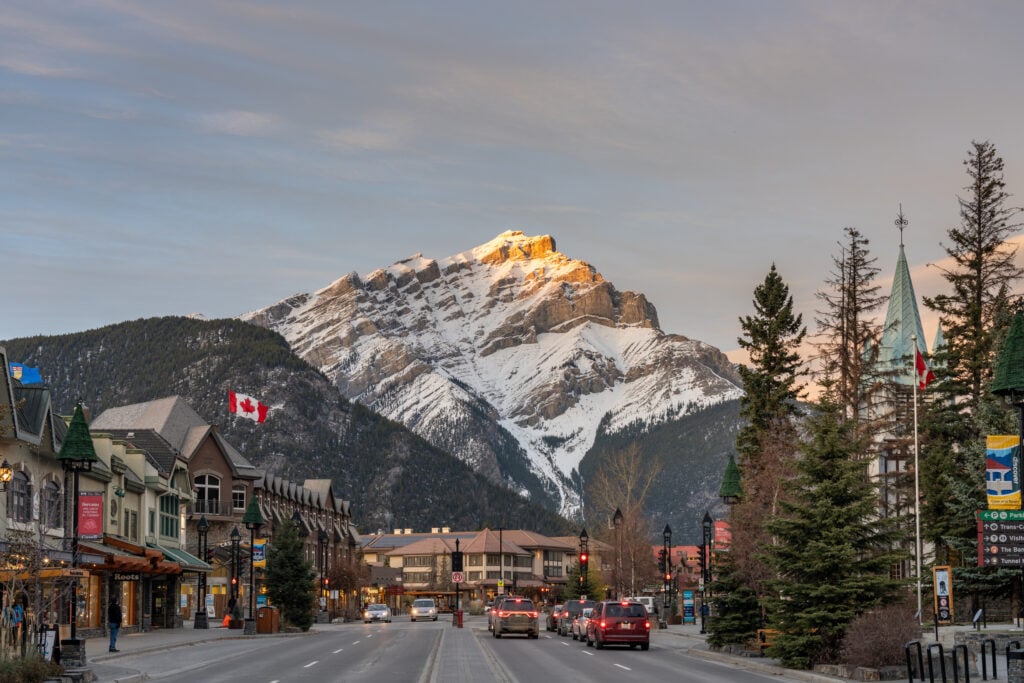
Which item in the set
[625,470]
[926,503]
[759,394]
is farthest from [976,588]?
[625,470]

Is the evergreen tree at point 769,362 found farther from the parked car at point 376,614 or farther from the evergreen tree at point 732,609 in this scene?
the parked car at point 376,614

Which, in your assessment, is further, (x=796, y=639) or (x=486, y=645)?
(x=486, y=645)

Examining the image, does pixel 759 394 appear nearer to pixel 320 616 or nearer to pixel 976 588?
pixel 976 588

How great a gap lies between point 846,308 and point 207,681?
50.0 meters

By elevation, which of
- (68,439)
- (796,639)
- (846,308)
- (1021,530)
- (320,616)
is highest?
(846,308)

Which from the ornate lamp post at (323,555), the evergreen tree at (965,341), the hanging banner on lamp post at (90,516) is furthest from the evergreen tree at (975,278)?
the ornate lamp post at (323,555)

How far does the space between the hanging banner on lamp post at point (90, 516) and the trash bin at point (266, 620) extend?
24.2m

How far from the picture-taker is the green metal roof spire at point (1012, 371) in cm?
2619

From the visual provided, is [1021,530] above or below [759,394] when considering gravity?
below

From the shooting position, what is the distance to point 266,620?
69.4 meters

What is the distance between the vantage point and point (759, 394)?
64.1 metres

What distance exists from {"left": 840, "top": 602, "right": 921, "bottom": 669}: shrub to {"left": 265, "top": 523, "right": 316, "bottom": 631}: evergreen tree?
51.4 meters

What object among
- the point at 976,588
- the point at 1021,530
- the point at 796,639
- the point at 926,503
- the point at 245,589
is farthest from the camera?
the point at 245,589

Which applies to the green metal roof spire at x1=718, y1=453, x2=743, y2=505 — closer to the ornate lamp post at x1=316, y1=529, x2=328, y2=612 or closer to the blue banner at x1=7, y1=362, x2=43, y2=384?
the blue banner at x1=7, y1=362, x2=43, y2=384
